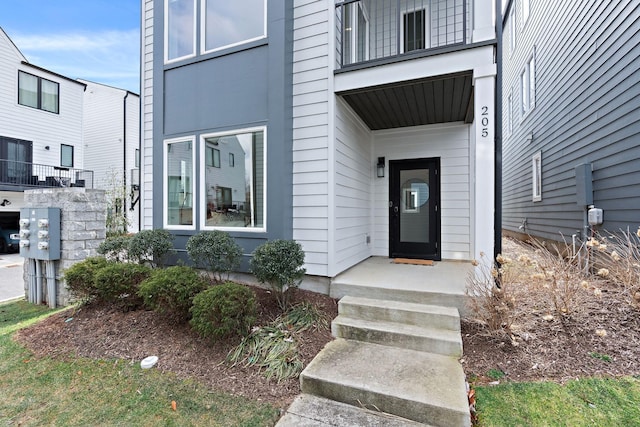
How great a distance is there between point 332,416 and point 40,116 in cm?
1764

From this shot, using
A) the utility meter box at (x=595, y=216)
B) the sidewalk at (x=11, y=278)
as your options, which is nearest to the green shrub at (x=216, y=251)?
the sidewalk at (x=11, y=278)

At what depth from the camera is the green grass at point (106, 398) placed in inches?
97.5

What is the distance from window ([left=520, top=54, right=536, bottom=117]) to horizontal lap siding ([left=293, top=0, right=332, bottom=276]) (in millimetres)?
7713

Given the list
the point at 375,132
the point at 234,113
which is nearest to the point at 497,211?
the point at 375,132

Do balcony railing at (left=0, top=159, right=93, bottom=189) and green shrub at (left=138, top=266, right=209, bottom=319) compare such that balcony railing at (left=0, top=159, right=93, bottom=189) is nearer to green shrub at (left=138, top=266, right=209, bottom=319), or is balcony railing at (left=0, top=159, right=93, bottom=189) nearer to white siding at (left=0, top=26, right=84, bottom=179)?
white siding at (left=0, top=26, right=84, bottom=179)

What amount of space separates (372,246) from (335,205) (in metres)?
2.33

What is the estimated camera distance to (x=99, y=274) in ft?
13.4

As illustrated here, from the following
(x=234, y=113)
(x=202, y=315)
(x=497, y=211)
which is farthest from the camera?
(x=234, y=113)

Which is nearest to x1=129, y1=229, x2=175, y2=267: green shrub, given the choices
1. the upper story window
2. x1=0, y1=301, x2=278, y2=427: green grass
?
x1=0, y1=301, x2=278, y2=427: green grass

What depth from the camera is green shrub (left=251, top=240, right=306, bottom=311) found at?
3.78 meters

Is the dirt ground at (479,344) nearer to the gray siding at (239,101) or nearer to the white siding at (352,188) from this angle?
the white siding at (352,188)

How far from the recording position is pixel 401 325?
3457mm

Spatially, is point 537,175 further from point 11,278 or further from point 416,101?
point 11,278

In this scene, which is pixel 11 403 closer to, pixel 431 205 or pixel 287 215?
pixel 287 215
